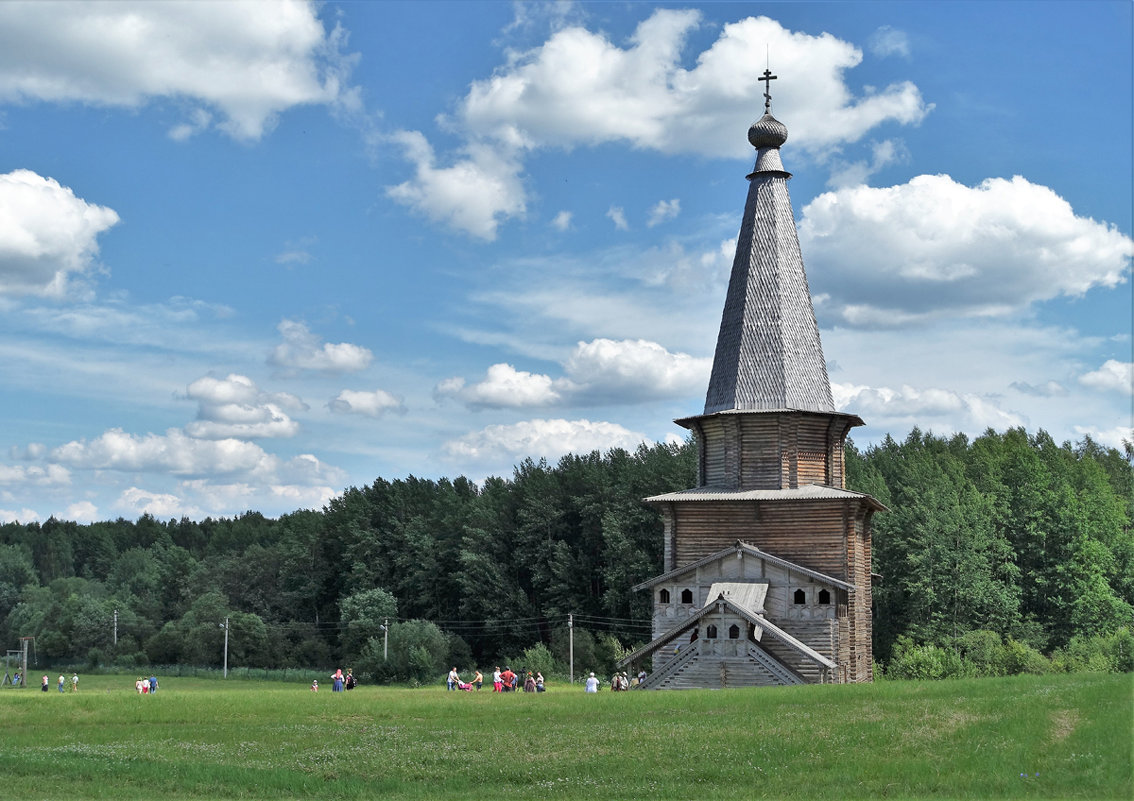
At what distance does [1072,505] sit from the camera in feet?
213

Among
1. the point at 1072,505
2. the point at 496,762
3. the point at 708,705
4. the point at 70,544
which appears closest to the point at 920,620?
the point at 1072,505

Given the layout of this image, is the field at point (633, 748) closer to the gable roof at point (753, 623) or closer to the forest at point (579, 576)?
the gable roof at point (753, 623)

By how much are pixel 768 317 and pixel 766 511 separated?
23.5 ft

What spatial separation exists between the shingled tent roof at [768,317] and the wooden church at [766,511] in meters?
0.05

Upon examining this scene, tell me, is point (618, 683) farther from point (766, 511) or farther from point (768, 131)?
point (768, 131)

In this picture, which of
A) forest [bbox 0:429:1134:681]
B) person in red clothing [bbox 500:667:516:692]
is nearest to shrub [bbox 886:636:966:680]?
forest [bbox 0:429:1134:681]

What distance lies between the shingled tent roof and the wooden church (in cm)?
5

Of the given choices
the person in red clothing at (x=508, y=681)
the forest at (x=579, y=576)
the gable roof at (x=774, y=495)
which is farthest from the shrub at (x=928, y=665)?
the person in red clothing at (x=508, y=681)

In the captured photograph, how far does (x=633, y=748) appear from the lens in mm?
23312

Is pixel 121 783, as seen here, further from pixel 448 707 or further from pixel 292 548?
pixel 292 548

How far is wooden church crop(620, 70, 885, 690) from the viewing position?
37.6 m

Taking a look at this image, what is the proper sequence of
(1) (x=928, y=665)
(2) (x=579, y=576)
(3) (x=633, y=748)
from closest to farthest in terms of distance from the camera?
1. (3) (x=633, y=748)
2. (1) (x=928, y=665)
3. (2) (x=579, y=576)

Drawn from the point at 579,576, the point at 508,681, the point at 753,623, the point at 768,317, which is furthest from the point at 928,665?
the point at 579,576

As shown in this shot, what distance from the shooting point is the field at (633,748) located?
20641mm
